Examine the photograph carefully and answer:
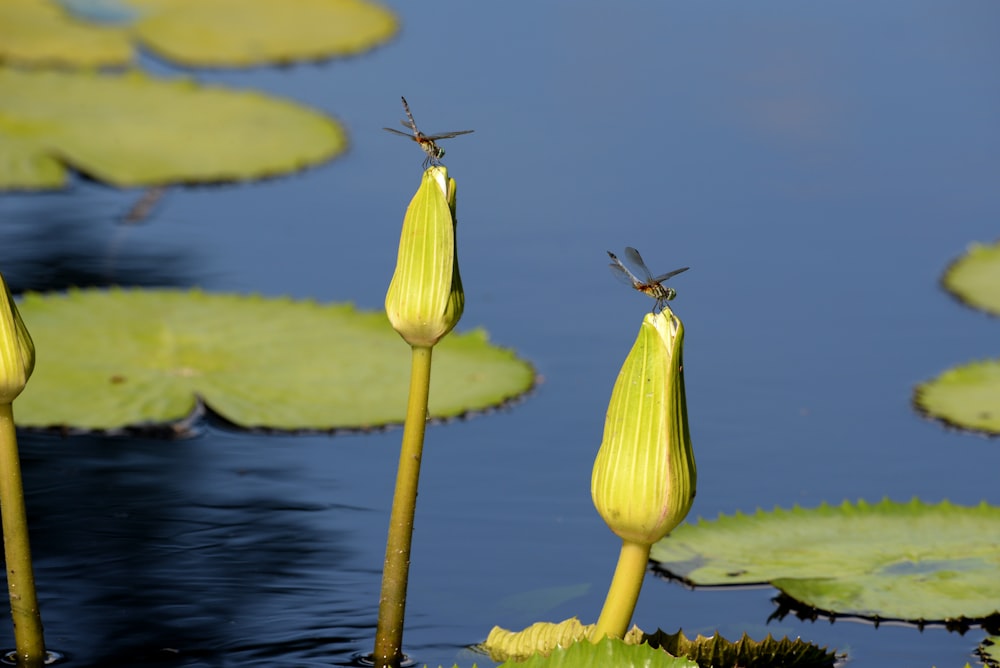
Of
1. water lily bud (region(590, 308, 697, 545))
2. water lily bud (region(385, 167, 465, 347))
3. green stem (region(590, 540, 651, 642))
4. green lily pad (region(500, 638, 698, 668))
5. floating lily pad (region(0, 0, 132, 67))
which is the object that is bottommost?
green lily pad (region(500, 638, 698, 668))

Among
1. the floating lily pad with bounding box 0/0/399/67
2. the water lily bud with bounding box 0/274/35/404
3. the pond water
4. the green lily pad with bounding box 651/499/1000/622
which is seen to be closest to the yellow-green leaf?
the floating lily pad with bounding box 0/0/399/67

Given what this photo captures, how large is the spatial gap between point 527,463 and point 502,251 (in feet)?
3.56

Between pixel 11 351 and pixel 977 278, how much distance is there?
2631 millimetres

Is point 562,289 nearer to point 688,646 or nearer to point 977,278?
point 977,278

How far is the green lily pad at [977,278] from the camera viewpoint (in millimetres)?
3373

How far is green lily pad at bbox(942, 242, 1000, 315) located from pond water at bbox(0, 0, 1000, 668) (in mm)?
47

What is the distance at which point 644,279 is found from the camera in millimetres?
1490

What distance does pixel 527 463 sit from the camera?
253cm

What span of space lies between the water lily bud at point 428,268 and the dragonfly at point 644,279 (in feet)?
0.59

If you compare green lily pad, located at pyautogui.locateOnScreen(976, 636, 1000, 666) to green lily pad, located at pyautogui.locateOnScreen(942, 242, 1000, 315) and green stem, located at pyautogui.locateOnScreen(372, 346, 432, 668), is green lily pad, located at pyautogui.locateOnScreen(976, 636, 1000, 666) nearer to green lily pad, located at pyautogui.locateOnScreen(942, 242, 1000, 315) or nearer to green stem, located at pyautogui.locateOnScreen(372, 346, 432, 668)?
Answer: green stem, located at pyautogui.locateOnScreen(372, 346, 432, 668)

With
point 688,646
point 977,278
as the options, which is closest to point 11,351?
point 688,646

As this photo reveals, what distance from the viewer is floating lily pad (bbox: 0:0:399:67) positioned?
5332 mm

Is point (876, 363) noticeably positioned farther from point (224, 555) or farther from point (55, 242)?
point (55, 242)

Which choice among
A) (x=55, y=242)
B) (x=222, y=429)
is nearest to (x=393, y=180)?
(x=55, y=242)
